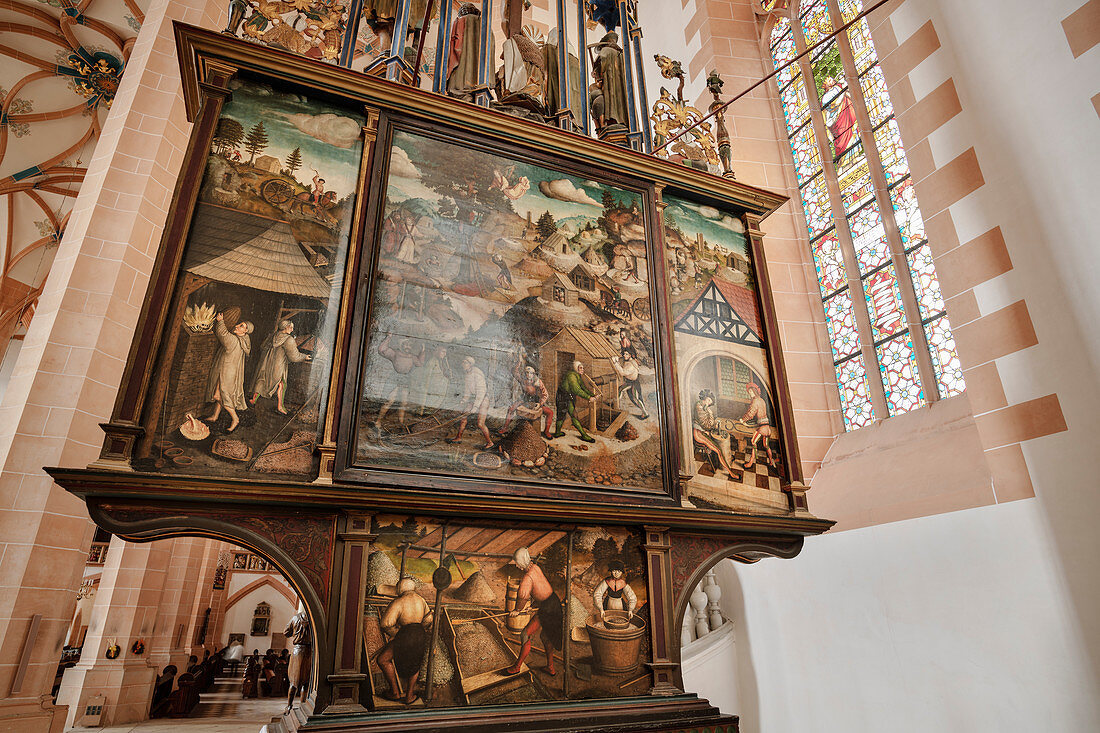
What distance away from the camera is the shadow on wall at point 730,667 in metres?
6.44

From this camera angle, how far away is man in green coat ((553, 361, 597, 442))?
436 centimetres

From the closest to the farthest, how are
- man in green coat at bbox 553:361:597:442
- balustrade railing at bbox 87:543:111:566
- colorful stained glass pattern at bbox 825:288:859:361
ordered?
man in green coat at bbox 553:361:597:442 → colorful stained glass pattern at bbox 825:288:859:361 → balustrade railing at bbox 87:543:111:566

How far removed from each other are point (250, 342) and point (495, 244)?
183 centimetres

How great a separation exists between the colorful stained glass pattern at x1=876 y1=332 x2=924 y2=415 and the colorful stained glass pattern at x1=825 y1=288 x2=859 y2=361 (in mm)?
474

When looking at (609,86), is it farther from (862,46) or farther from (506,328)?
(862,46)

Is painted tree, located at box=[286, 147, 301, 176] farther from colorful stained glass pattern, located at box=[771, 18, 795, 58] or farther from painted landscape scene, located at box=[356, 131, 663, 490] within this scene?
colorful stained glass pattern, located at box=[771, 18, 795, 58]

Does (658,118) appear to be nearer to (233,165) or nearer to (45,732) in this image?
(233,165)

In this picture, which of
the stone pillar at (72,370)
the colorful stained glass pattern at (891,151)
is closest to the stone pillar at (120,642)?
the stone pillar at (72,370)

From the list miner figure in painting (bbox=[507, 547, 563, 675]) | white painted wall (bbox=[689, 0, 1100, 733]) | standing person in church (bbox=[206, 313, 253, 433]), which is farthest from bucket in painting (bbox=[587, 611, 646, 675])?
white painted wall (bbox=[689, 0, 1100, 733])

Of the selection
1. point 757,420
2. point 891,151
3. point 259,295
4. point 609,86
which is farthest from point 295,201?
point 891,151

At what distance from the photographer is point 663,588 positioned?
420cm

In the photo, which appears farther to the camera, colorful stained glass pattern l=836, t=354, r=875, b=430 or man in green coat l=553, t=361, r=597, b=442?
colorful stained glass pattern l=836, t=354, r=875, b=430

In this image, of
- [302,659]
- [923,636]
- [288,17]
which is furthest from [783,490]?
[288,17]

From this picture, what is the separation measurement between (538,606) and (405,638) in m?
0.82
